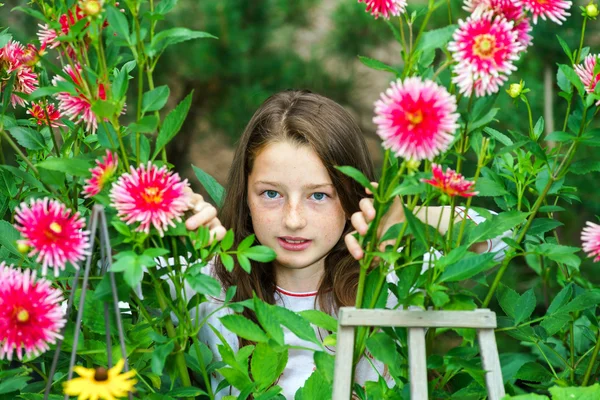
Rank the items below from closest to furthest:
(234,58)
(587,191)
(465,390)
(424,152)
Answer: (424,152) < (465,390) < (587,191) < (234,58)

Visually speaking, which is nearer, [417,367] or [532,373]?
[417,367]

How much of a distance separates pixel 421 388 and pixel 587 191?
6.88 ft

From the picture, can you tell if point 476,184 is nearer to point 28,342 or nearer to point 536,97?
point 28,342

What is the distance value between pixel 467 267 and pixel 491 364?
11 cm

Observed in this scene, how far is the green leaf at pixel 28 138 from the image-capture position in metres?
1.08

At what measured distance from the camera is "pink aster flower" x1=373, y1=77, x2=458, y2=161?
72 centimetres

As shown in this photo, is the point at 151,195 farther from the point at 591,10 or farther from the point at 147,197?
the point at 591,10

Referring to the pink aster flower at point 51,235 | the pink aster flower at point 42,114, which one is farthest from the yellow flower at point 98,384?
the pink aster flower at point 42,114

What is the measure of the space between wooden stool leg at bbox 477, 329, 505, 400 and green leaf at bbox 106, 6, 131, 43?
0.47m

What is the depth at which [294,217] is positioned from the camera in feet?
4.06

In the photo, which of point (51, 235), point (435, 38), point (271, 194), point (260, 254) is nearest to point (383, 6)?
point (435, 38)

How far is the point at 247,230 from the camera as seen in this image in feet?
4.93

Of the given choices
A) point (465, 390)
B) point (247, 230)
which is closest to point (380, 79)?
point (247, 230)

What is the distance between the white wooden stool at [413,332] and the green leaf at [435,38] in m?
0.26
